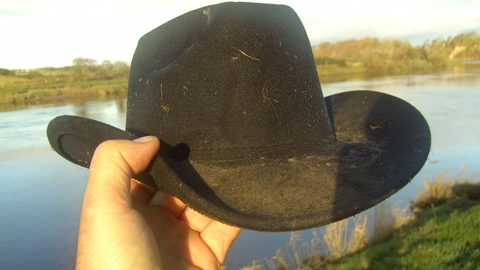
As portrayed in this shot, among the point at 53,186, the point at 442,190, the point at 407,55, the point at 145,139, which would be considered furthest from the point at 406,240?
the point at 407,55

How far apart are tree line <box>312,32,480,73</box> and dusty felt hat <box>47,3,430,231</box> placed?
22147 mm

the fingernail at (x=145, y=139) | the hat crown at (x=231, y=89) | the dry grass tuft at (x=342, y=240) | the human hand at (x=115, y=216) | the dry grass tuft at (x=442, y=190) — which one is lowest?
the dry grass tuft at (x=342, y=240)

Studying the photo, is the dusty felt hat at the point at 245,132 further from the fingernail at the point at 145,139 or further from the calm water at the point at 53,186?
the calm water at the point at 53,186

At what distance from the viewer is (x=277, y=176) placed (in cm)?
98

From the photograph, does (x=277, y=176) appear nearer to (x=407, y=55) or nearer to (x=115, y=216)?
(x=115, y=216)

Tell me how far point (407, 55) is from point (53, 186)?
23.7 meters

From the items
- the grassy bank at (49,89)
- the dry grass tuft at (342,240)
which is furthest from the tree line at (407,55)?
the dry grass tuft at (342,240)

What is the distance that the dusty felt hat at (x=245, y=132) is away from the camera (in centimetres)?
90

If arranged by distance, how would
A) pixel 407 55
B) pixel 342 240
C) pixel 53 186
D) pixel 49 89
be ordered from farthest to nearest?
pixel 407 55 < pixel 49 89 < pixel 53 186 < pixel 342 240

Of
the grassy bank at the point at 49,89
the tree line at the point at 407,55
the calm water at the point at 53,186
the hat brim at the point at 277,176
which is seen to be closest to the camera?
the hat brim at the point at 277,176

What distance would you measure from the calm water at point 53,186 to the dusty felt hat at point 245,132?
3377 mm

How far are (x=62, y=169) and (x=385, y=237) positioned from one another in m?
4.92

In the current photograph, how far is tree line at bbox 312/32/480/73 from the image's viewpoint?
918 inches

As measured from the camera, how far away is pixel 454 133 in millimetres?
8102
